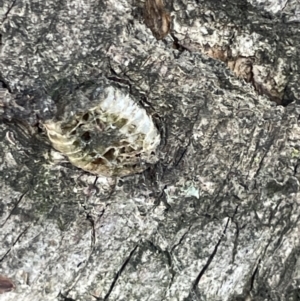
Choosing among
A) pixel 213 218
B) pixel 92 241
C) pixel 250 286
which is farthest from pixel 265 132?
pixel 92 241

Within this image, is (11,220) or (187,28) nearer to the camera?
(11,220)

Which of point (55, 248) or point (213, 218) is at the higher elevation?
point (213, 218)

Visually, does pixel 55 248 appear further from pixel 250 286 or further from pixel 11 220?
pixel 250 286

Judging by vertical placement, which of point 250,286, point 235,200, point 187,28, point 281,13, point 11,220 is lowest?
point 11,220
